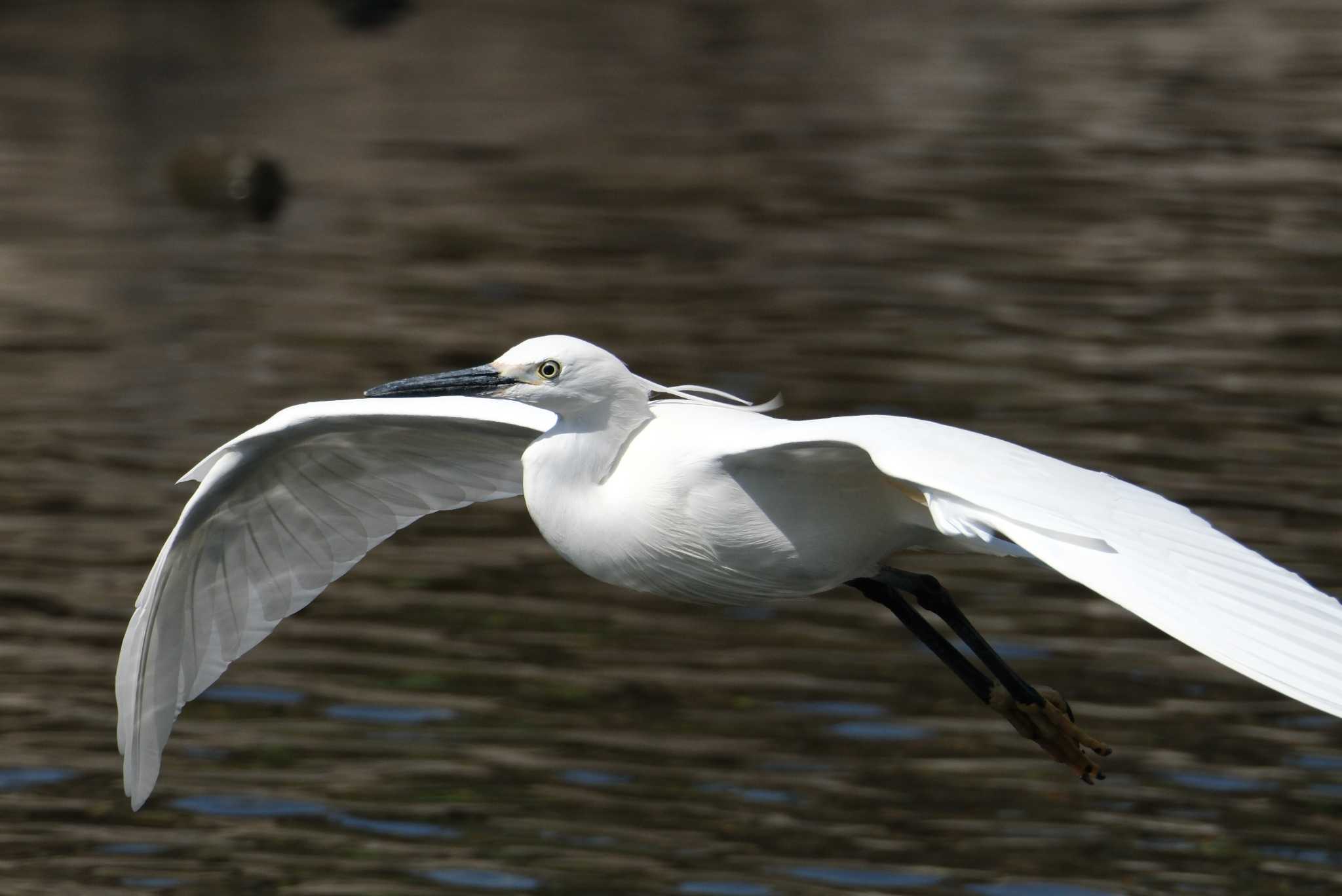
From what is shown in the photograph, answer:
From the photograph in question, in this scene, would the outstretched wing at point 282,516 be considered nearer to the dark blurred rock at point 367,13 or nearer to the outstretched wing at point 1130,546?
the outstretched wing at point 1130,546

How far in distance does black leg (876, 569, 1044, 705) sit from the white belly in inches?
23.7

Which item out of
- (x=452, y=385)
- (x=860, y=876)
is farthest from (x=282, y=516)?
(x=860, y=876)

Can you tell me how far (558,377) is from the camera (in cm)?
687

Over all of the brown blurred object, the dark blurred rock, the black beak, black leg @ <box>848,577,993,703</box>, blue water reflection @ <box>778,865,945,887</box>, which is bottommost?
blue water reflection @ <box>778,865,945,887</box>

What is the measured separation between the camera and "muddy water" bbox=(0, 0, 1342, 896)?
8.99m

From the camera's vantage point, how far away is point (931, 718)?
33.0 feet

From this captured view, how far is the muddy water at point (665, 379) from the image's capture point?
29.5 ft

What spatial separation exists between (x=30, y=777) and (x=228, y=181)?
14998 mm

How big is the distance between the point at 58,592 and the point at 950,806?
208 inches

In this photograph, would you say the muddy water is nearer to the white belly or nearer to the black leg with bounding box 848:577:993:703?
the black leg with bounding box 848:577:993:703

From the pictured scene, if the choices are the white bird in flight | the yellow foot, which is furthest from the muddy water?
the white bird in flight

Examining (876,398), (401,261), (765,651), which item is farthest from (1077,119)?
(765,651)

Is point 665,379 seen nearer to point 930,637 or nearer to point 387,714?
point 387,714

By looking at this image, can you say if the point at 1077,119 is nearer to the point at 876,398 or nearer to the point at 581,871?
the point at 876,398
